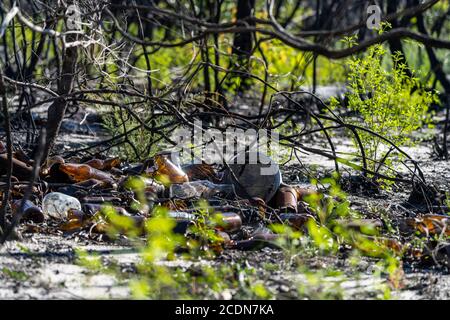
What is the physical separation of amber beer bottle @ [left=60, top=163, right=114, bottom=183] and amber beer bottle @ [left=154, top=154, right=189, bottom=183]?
26 centimetres

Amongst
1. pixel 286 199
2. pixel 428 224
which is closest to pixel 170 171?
pixel 286 199

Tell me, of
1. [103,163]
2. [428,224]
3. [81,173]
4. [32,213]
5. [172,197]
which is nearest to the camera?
[32,213]

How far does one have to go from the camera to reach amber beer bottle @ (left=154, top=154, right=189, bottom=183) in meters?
4.52

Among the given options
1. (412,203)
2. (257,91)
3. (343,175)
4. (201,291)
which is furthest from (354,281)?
(257,91)

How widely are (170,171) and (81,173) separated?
0.47m

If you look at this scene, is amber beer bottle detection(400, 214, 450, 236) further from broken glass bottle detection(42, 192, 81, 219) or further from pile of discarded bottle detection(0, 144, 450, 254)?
broken glass bottle detection(42, 192, 81, 219)

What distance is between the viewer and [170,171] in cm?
454

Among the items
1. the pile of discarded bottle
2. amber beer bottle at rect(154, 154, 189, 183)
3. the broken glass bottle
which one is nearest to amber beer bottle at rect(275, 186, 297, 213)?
the pile of discarded bottle

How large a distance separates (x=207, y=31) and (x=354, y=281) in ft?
3.59

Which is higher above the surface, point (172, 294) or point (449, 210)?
point (449, 210)

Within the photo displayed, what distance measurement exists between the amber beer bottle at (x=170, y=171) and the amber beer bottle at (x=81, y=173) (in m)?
0.26

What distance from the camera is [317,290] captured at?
3.02 meters

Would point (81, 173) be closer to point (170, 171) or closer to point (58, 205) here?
point (170, 171)
